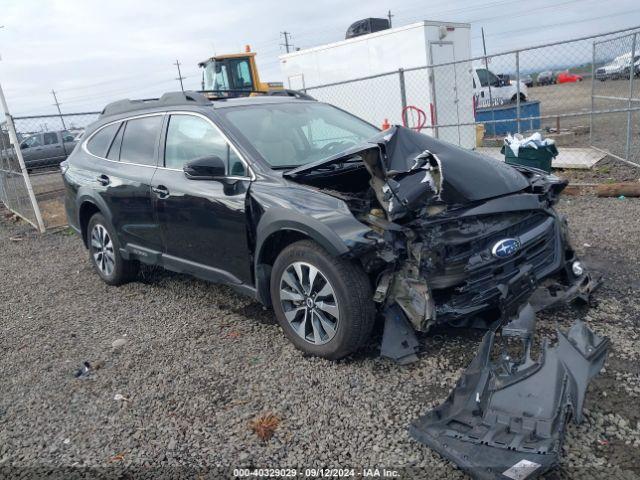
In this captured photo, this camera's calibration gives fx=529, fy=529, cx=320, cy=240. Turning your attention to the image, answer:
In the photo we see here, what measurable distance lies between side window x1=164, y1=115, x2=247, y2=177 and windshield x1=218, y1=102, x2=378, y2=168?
0.18 m

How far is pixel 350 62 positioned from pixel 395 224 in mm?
10734

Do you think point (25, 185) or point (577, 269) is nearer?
point (577, 269)

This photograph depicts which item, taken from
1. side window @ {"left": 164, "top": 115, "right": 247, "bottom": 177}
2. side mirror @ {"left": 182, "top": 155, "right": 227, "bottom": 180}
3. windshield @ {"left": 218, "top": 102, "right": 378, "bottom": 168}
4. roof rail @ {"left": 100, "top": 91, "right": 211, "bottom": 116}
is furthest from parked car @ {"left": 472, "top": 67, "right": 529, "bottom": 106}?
side mirror @ {"left": 182, "top": 155, "right": 227, "bottom": 180}

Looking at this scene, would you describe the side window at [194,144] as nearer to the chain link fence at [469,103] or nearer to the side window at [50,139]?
the chain link fence at [469,103]

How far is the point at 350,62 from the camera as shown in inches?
513

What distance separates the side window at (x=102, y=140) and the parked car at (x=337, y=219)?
739mm

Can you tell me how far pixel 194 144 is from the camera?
174 inches

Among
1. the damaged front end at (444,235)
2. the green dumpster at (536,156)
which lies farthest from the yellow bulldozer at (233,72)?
the damaged front end at (444,235)

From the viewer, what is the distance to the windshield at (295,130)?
13.6 feet

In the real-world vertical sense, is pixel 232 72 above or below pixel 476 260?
above

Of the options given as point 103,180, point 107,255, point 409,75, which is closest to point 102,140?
point 103,180

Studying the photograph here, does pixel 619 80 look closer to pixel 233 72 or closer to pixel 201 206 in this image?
pixel 201 206

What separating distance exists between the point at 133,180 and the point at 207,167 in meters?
1.32

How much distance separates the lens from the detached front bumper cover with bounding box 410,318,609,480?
2320 mm
